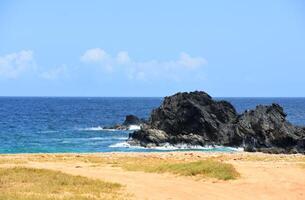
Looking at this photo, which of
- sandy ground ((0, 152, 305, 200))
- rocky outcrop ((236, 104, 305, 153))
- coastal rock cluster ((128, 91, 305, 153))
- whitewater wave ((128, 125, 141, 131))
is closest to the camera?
sandy ground ((0, 152, 305, 200))

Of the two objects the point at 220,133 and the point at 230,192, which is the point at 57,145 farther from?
the point at 230,192

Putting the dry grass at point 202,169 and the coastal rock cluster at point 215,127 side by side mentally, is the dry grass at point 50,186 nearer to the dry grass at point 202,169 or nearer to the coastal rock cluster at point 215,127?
the dry grass at point 202,169

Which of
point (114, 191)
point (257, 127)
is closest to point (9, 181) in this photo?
point (114, 191)

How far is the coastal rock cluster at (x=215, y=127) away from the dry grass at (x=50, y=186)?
33579 millimetres

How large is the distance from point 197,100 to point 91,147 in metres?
17.6

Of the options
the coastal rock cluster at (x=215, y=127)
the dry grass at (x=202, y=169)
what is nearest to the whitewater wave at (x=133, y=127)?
the coastal rock cluster at (x=215, y=127)

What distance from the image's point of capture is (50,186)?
26.9m

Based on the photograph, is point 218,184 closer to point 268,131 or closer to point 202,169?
point 202,169

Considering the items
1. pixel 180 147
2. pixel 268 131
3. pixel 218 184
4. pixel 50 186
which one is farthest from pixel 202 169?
pixel 268 131

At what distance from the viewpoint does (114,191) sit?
85.7 feet

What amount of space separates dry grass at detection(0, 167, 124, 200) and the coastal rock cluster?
3358 centimetres

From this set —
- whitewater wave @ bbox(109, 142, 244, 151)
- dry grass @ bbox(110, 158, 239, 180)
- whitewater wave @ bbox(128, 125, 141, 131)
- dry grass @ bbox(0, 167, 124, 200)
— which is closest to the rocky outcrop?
whitewater wave @ bbox(109, 142, 244, 151)

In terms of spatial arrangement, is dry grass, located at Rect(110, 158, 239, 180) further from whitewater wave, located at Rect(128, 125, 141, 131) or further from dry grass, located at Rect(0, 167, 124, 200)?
whitewater wave, located at Rect(128, 125, 141, 131)

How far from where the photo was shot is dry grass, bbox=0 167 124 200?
949 inches
